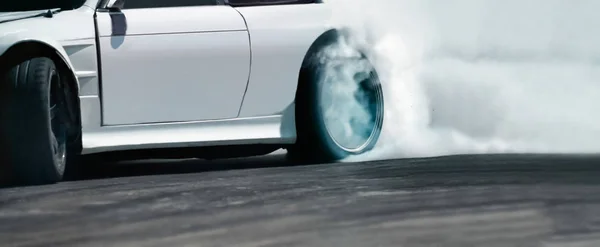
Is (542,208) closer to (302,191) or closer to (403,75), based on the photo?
(302,191)

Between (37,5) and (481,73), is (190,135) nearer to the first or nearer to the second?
(37,5)

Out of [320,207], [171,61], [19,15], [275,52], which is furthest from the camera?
[275,52]

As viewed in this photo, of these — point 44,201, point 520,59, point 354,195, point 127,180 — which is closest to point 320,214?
point 354,195

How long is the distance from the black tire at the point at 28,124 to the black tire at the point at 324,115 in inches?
66.9

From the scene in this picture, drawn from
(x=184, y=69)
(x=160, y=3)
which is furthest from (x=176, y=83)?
(x=160, y=3)

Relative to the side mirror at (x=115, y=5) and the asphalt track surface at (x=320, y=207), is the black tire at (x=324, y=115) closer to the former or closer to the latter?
the asphalt track surface at (x=320, y=207)

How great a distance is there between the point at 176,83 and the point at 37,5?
2.75ft

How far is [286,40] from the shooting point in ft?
30.3

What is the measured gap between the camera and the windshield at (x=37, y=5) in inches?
344

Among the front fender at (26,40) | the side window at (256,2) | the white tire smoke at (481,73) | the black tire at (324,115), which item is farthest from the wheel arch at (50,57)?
the white tire smoke at (481,73)

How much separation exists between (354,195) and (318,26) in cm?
197

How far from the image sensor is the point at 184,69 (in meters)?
8.81

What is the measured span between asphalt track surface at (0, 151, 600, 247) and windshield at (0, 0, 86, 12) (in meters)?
0.93

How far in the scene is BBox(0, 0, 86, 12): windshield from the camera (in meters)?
8.73
